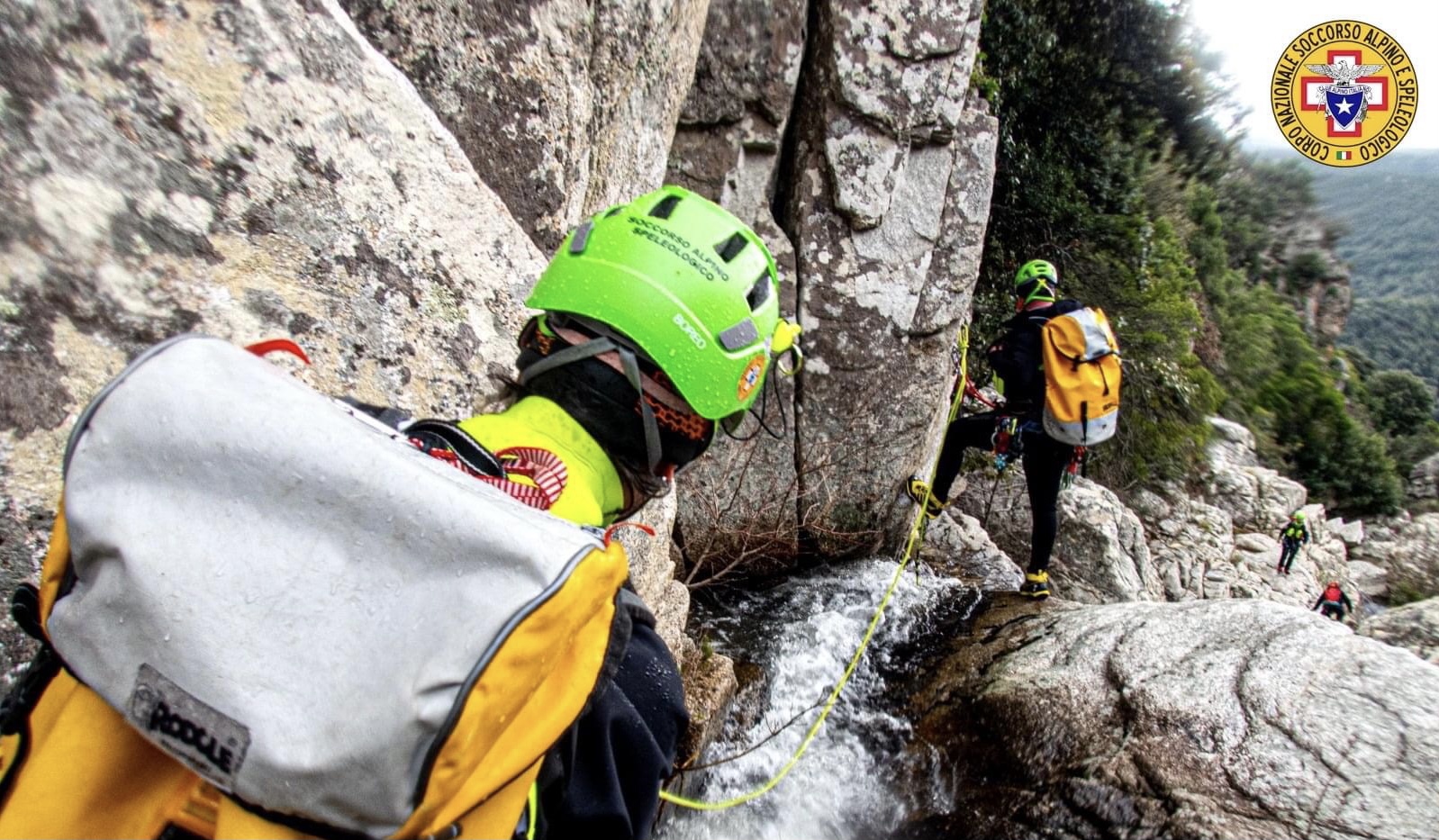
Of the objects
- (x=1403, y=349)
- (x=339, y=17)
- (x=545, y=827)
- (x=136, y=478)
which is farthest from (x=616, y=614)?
(x=1403, y=349)

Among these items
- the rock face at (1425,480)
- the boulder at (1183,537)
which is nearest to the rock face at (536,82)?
the boulder at (1183,537)

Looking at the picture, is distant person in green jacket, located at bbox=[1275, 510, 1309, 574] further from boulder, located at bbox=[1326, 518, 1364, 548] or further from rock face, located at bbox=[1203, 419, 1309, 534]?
boulder, located at bbox=[1326, 518, 1364, 548]

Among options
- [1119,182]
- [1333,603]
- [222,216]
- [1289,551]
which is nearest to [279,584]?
[222,216]

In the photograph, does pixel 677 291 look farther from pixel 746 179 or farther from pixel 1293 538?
pixel 1293 538

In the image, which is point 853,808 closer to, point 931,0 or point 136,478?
point 136,478

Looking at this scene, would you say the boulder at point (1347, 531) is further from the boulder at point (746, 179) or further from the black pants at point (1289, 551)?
the boulder at point (746, 179)

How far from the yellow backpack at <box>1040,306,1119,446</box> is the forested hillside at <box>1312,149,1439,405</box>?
60324 mm

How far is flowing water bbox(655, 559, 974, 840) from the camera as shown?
11.8 ft

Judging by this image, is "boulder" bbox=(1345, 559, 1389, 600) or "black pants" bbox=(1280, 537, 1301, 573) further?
"boulder" bbox=(1345, 559, 1389, 600)

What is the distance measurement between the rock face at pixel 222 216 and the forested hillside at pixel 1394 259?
211ft

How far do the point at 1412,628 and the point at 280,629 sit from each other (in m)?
5.93

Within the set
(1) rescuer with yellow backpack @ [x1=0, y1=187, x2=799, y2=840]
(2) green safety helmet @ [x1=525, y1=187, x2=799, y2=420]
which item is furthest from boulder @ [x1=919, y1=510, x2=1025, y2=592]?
(1) rescuer with yellow backpack @ [x1=0, y1=187, x2=799, y2=840]

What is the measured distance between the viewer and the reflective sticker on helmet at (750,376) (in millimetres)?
1664

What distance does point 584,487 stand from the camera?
144 cm
